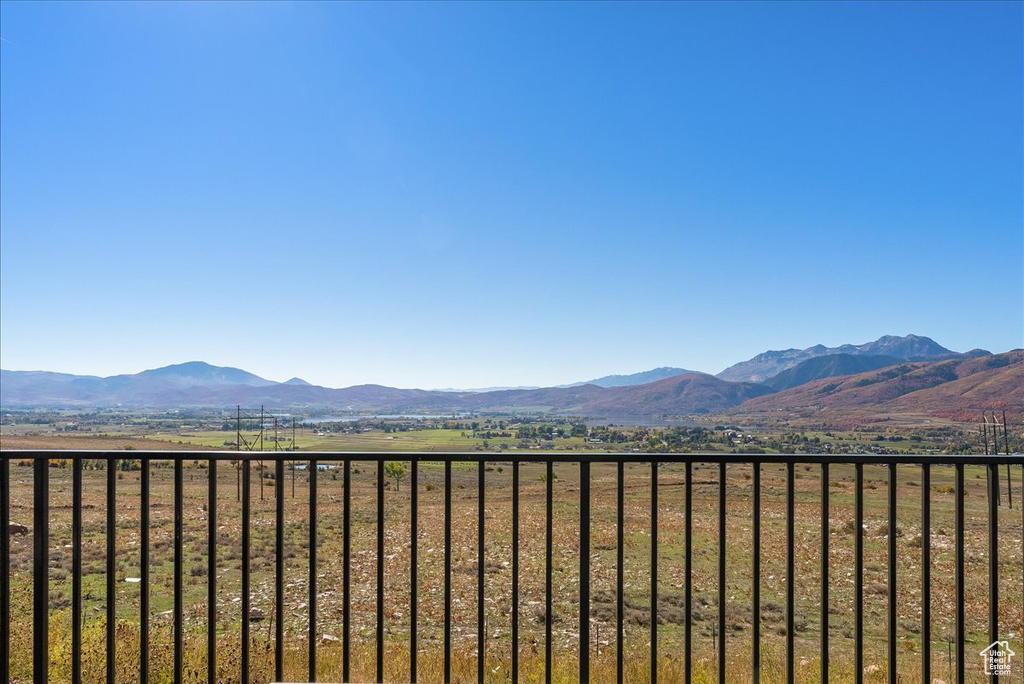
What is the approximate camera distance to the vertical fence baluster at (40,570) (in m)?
1.90

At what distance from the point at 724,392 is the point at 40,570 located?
3979 centimetres

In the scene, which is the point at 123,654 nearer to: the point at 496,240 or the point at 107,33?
the point at 107,33

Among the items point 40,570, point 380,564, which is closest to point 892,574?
point 380,564

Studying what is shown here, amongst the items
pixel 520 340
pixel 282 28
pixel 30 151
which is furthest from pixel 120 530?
pixel 520 340

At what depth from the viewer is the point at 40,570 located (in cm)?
190

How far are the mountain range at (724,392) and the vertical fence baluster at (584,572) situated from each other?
→ 13.5 ft

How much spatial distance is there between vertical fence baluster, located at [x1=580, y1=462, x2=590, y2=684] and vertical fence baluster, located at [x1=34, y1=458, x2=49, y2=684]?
190 cm

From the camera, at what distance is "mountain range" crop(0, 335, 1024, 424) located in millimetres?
7773

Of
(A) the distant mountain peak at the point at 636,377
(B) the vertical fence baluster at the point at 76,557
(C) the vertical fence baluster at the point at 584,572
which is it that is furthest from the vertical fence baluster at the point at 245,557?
(A) the distant mountain peak at the point at 636,377

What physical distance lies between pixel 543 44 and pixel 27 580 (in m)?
11.8

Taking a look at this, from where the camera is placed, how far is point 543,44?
823cm

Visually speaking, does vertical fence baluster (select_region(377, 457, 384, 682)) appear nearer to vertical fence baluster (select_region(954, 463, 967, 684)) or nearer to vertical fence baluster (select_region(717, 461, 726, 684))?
vertical fence baluster (select_region(717, 461, 726, 684))

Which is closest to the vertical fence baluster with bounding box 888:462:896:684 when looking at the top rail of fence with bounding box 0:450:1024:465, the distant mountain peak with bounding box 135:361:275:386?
the top rail of fence with bounding box 0:450:1024:465

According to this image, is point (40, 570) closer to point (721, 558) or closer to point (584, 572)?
point (584, 572)
